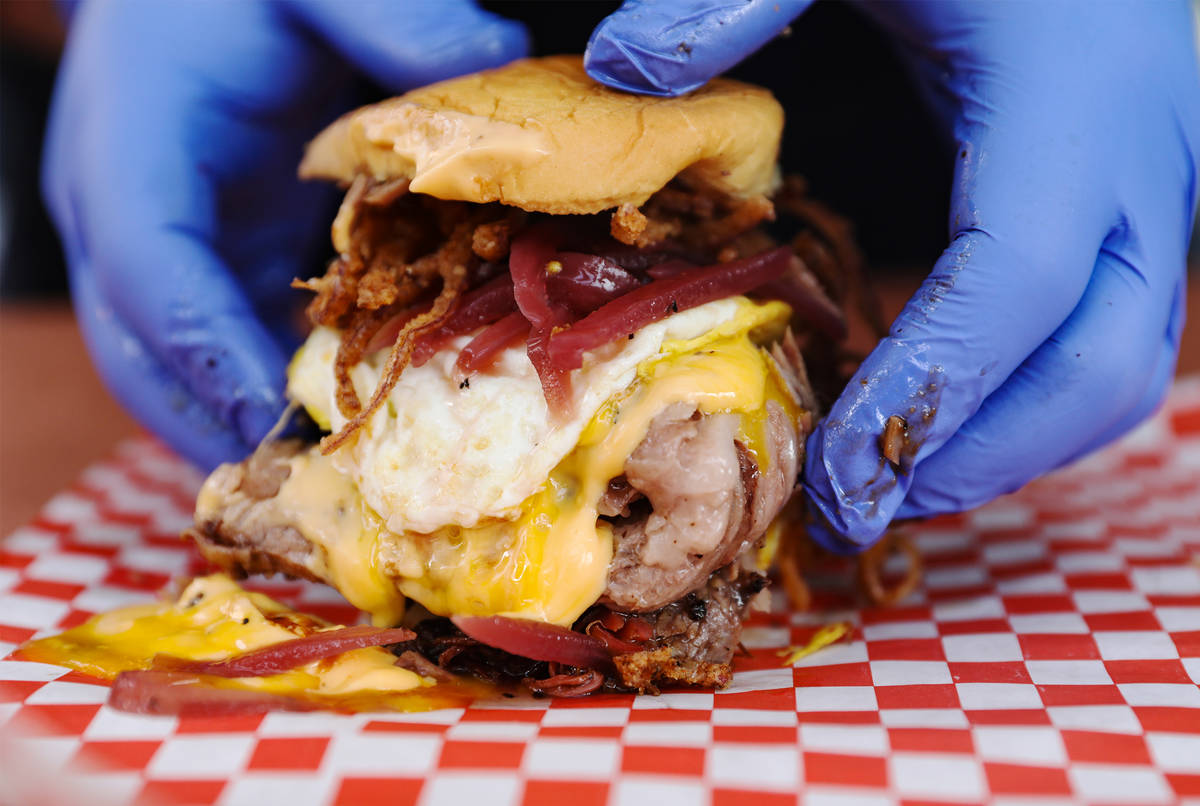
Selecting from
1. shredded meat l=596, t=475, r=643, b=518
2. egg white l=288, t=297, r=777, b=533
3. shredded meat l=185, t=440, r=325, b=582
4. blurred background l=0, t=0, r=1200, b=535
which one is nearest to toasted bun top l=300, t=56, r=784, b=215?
egg white l=288, t=297, r=777, b=533

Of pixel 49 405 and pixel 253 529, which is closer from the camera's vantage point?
pixel 253 529

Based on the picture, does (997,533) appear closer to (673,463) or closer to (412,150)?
(673,463)

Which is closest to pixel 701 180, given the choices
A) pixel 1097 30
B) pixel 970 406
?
pixel 970 406

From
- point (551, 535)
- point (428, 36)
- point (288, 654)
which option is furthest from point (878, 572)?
point (428, 36)

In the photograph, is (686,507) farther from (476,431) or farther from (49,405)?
(49,405)

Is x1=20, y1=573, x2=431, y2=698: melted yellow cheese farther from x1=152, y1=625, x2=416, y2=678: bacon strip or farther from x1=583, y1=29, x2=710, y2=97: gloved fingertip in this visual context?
x1=583, y1=29, x2=710, y2=97: gloved fingertip

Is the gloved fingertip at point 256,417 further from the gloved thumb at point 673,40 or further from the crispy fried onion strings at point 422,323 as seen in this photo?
the gloved thumb at point 673,40

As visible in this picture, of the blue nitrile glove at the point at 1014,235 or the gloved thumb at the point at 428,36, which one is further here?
the gloved thumb at the point at 428,36

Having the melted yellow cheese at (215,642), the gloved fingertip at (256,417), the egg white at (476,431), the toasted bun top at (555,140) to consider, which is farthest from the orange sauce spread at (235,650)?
the toasted bun top at (555,140)
